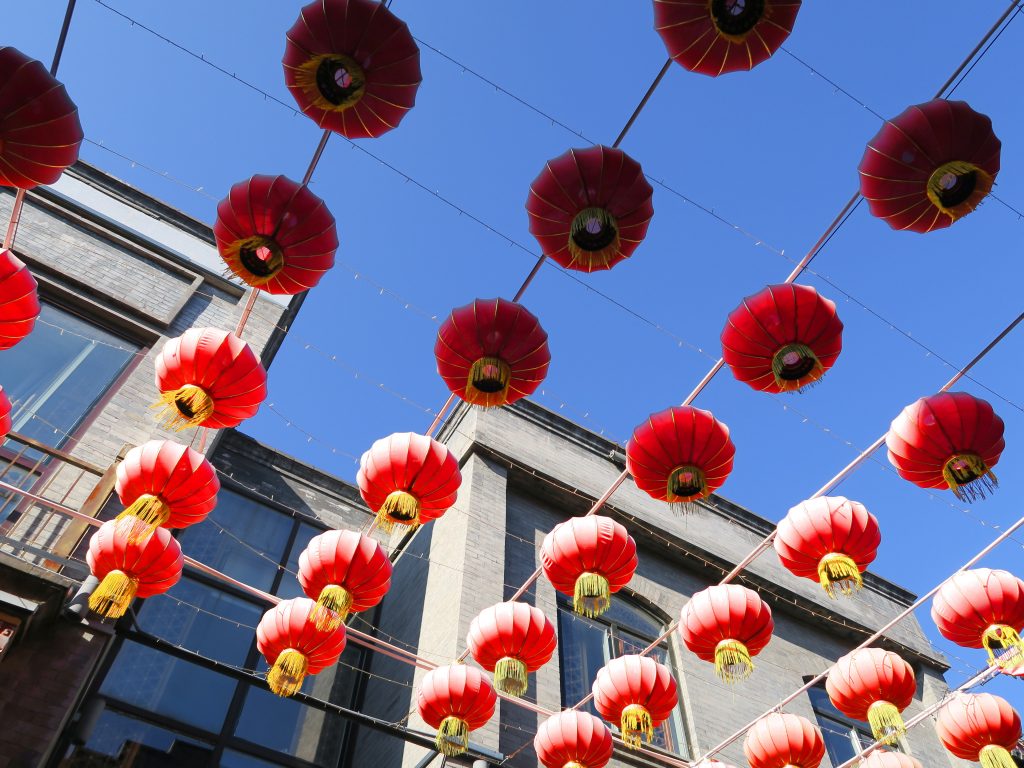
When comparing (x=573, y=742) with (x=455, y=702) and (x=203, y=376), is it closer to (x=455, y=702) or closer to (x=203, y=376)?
(x=455, y=702)

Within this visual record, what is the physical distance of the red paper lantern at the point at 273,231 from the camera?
6176 millimetres

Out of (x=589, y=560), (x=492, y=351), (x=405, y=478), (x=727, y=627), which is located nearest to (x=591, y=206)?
(x=492, y=351)

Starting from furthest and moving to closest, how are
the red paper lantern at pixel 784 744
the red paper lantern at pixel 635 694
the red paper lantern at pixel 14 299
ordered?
1. the red paper lantern at pixel 784 744
2. the red paper lantern at pixel 635 694
3. the red paper lantern at pixel 14 299

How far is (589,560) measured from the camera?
752cm

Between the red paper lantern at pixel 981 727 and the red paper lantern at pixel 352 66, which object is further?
the red paper lantern at pixel 981 727

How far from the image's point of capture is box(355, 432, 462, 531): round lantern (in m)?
7.18

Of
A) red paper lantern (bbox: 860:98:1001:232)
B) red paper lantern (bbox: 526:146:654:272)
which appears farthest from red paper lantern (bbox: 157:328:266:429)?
red paper lantern (bbox: 860:98:1001:232)

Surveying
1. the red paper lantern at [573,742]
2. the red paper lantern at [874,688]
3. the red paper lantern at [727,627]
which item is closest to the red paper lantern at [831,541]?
the red paper lantern at [727,627]

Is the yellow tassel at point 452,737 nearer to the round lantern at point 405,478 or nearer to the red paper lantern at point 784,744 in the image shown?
the round lantern at point 405,478

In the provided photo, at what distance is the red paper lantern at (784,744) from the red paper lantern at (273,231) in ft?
21.4

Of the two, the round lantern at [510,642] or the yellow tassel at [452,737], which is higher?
the round lantern at [510,642]

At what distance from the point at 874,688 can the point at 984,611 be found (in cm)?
139

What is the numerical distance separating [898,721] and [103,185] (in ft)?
45.0

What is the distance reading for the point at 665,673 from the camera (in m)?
7.88
